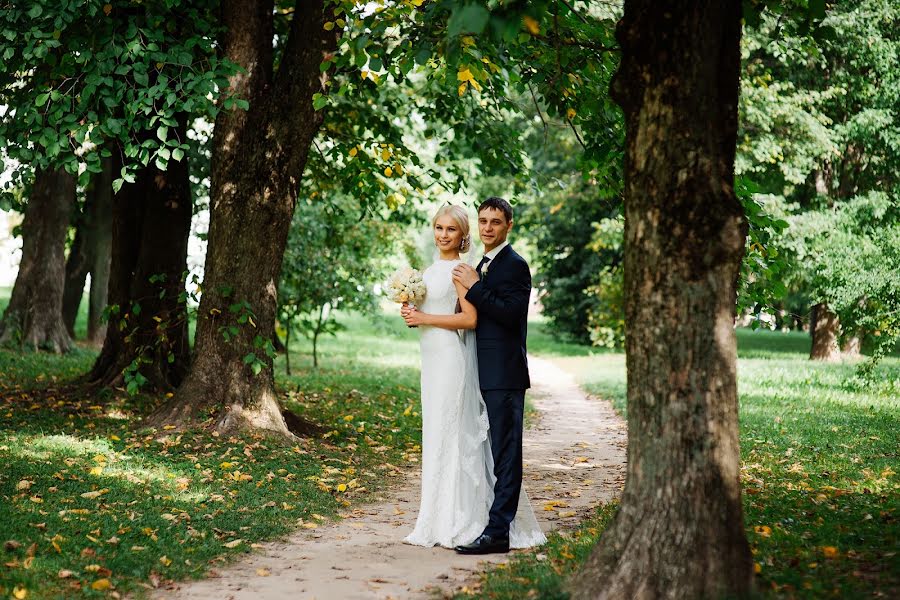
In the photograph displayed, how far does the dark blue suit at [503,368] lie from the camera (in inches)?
233

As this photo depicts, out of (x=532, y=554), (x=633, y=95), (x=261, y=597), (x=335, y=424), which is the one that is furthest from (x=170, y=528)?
(x=335, y=424)

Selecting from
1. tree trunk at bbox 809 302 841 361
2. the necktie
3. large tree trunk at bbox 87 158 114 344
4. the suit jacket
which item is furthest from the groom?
tree trunk at bbox 809 302 841 361

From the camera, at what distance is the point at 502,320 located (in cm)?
592

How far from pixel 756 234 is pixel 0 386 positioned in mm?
10367

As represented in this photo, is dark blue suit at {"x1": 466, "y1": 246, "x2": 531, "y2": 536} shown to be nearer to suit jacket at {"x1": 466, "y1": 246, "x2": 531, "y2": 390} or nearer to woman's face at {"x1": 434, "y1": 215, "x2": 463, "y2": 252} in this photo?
suit jacket at {"x1": 466, "y1": 246, "x2": 531, "y2": 390}

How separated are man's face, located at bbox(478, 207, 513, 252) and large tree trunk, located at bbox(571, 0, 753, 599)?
1781 mm

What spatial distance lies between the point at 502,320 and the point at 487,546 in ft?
5.12

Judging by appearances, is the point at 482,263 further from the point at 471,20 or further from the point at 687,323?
the point at 471,20

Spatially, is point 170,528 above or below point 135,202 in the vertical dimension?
below

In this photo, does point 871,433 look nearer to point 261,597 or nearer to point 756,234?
point 756,234

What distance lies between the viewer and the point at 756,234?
7.68 metres

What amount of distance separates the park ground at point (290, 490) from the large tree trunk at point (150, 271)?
0.64 meters

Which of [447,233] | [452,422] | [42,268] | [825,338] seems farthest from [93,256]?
[825,338]

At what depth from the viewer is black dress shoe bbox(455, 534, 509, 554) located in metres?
5.84
